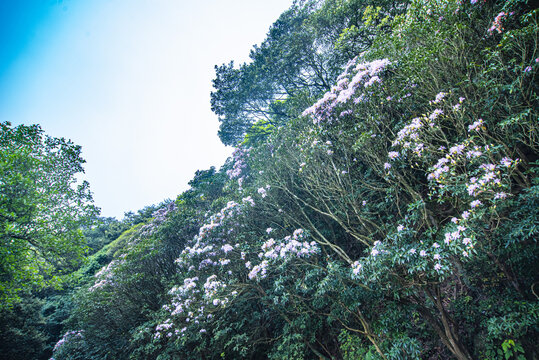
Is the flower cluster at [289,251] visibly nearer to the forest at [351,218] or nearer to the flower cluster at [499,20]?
the forest at [351,218]

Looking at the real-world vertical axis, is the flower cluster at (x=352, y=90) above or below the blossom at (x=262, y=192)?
above

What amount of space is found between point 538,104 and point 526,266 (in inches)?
103

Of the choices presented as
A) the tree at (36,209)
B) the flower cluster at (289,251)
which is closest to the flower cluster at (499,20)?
the flower cluster at (289,251)

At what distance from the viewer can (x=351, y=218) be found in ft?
18.4

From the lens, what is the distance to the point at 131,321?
28.6 feet

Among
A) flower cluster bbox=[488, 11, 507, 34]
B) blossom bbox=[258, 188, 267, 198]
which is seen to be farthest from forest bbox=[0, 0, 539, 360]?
blossom bbox=[258, 188, 267, 198]

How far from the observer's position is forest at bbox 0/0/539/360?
3211 mm

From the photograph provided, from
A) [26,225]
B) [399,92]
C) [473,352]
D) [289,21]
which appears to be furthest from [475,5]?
[26,225]

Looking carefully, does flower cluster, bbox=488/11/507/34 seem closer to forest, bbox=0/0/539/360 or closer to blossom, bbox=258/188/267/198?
forest, bbox=0/0/539/360

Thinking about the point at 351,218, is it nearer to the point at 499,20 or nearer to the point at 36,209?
the point at 499,20

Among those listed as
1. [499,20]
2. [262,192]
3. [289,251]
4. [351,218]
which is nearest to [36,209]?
[262,192]

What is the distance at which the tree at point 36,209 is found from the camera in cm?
750

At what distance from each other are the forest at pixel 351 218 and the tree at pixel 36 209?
0.21 ft

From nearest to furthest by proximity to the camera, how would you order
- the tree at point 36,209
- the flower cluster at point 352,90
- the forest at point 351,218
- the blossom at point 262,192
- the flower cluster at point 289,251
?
1. the forest at point 351,218
2. the flower cluster at point 352,90
3. the flower cluster at point 289,251
4. the blossom at point 262,192
5. the tree at point 36,209
